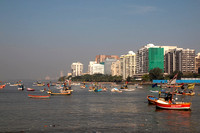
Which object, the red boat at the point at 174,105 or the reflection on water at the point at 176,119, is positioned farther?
the red boat at the point at 174,105

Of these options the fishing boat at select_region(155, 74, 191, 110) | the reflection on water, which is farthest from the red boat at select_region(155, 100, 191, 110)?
the reflection on water

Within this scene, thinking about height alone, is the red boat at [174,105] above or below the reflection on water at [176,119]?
above

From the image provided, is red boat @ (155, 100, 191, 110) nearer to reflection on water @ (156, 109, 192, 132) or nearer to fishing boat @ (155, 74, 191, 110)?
fishing boat @ (155, 74, 191, 110)

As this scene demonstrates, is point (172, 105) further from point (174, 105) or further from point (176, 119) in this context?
point (176, 119)

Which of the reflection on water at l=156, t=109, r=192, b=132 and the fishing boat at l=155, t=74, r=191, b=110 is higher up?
the fishing boat at l=155, t=74, r=191, b=110

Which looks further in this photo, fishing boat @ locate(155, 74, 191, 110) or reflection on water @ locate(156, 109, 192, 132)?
fishing boat @ locate(155, 74, 191, 110)

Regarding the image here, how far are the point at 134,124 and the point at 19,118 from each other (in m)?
20.4

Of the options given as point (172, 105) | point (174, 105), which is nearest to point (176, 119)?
point (174, 105)

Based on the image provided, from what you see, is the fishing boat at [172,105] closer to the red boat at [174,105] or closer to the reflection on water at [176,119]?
the red boat at [174,105]

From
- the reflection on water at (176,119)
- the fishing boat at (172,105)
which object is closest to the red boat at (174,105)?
the fishing boat at (172,105)

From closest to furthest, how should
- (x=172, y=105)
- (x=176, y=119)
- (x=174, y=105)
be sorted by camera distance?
(x=176, y=119)
(x=174, y=105)
(x=172, y=105)

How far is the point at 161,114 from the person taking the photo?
56.6m

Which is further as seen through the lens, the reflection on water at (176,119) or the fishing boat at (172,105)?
the fishing boat at (172,105)

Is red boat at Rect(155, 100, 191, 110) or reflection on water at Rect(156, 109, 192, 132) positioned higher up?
red boat at Rect(155, 100, 191, 110)
